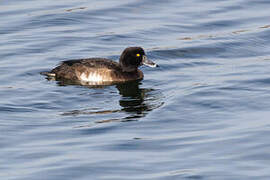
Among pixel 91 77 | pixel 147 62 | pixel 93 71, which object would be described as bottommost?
pixel 91 77

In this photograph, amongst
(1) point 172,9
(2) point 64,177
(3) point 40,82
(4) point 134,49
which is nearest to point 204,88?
(4) point 134,49

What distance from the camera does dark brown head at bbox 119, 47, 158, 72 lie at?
17.7 metres

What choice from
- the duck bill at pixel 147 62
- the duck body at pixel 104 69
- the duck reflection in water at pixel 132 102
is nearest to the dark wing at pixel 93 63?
the duck body at pixel 104 69

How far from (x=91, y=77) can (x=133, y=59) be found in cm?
101

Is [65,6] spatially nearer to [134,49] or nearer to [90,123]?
[134,49]

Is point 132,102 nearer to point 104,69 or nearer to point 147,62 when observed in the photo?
point 104,69

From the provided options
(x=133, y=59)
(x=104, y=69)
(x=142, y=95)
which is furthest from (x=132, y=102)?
(x=133, y=59)

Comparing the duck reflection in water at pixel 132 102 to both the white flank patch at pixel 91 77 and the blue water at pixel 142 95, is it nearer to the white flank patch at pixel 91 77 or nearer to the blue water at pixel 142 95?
the blue water at pixel 142 95

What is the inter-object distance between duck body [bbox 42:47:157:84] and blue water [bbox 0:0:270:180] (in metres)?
0.39

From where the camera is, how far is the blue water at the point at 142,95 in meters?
11.4

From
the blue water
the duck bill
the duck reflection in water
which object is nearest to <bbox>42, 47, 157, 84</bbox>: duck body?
the duck bill

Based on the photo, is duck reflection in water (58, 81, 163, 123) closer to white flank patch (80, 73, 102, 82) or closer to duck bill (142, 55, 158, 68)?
white flank patch (80, 73, 102, 82)

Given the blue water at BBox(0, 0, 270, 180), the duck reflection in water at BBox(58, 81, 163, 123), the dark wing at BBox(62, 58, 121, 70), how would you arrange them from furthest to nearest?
1. the dark wing at BBox(62, 58, 121, 70)
2. the duck reflection in water at BBox(58, 81, 163, 123)
3. the blue water at BBox(0, 0, 270, 180)

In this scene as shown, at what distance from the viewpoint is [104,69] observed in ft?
57.9
